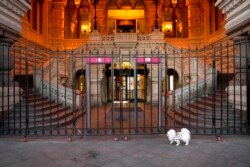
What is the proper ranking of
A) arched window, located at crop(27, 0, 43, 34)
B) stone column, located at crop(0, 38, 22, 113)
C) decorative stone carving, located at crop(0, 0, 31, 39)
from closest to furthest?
1. decorative stone carving, located at crop(0, 0, 31, 39)
2. stone column, located at crop(0, 38, 22, 113)
3. arched window, located at crop(27, 0, 43, 34)

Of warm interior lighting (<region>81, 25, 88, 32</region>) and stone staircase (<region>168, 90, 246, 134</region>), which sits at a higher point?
warm interior lighting (<region>81, 25, 88, 32</region>)

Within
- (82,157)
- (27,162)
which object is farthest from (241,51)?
(27,162)

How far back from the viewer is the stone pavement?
4516 mm

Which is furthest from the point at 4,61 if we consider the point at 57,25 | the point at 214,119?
the point at 57,25

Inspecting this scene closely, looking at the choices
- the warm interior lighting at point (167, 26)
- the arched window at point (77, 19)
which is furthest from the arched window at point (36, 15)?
the warm interior lighting at point (167, 26)

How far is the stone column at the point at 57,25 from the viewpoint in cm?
2233

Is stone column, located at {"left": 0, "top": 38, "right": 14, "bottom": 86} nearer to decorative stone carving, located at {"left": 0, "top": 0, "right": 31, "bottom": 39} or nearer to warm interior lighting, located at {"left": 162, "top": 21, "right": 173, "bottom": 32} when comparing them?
decorative stone carving, located at {"left": 0, "top": 0, "right": 31, "bottom": 39}

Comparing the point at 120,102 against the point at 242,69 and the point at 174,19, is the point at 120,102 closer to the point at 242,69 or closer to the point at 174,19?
the point at 242,69

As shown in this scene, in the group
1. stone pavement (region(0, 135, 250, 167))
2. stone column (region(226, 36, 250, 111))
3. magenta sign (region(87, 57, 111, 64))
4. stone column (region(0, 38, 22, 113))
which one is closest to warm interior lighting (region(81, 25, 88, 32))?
stone column (region(0, 38, 22, 113))

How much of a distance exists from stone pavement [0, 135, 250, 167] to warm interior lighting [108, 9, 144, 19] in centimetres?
2190

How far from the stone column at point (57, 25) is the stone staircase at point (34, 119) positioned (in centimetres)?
1229

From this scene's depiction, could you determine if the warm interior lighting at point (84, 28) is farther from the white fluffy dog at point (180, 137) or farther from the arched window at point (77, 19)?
the white fluffy dog at point (180, 137)

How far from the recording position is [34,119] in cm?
736

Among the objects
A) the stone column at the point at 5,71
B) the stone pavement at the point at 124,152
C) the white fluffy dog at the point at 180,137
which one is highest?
the stone column at the point at 5,71
